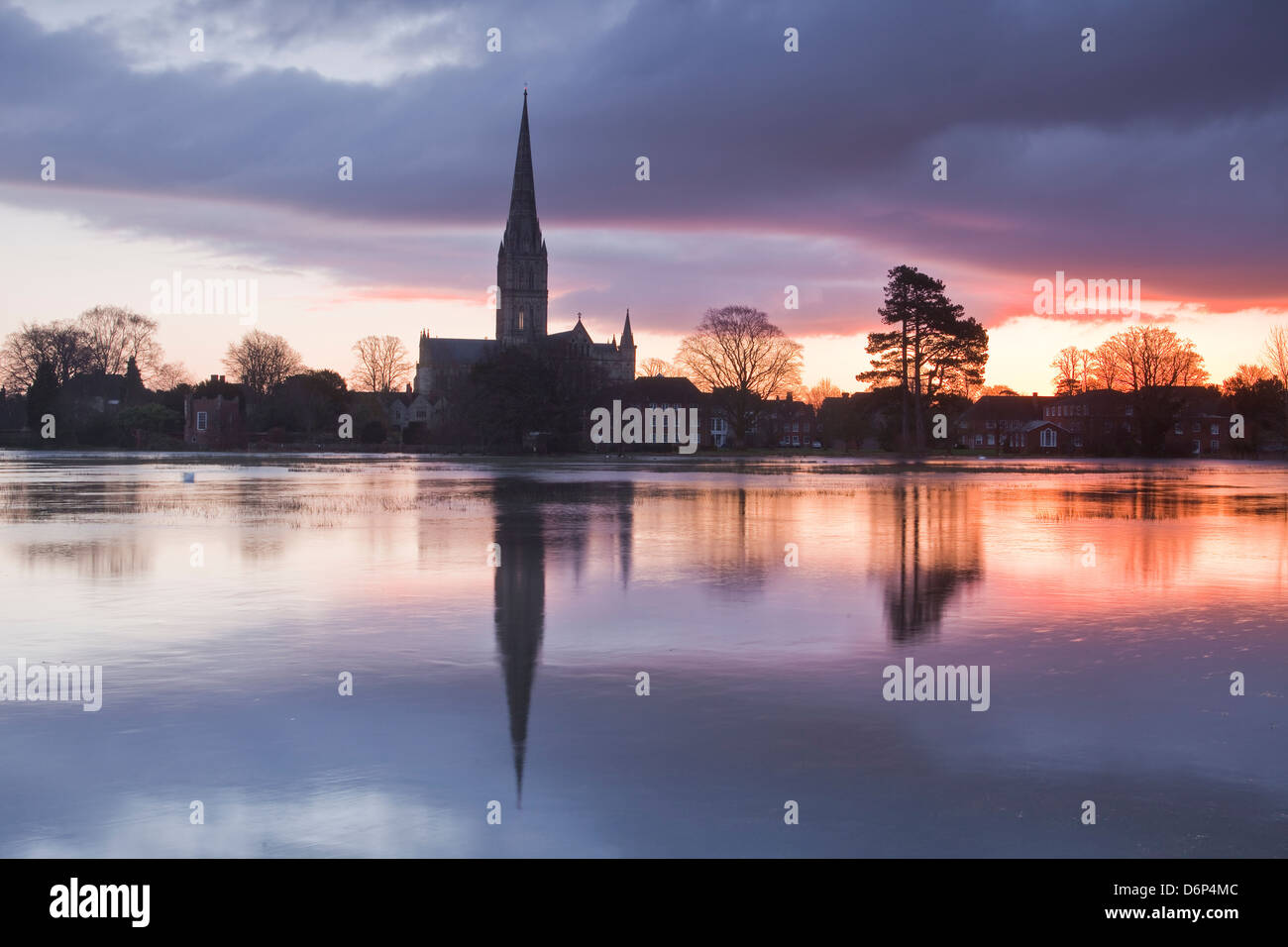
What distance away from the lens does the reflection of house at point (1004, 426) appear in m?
131

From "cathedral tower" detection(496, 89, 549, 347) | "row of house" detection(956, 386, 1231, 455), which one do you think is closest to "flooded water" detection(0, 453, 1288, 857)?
"row of house" detection(956, 386, 1231, 455)

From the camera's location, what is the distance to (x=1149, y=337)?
10556 centimetres

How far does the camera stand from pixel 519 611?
13703 millimetres

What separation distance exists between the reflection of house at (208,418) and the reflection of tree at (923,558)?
3885 inches

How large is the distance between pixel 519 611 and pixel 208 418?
121 metres

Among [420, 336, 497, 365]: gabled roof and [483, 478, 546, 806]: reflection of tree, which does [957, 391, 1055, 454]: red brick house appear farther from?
[483, 478, 546, 806]: reflection of tree

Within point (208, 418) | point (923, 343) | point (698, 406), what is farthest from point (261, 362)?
point (923, 343)

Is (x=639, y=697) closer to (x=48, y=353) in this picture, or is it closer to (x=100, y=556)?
(x=100, y=556)

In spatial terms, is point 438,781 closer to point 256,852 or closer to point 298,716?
point 256,852

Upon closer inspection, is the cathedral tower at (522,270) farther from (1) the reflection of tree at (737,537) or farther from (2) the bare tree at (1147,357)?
(1) the reflection of tree at (737,537)

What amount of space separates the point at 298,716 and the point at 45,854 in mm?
2814

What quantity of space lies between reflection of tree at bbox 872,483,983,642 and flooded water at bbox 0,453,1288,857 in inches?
4.6

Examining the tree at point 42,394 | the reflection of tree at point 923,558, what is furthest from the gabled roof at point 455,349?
the reflection of tree at point 923,558
